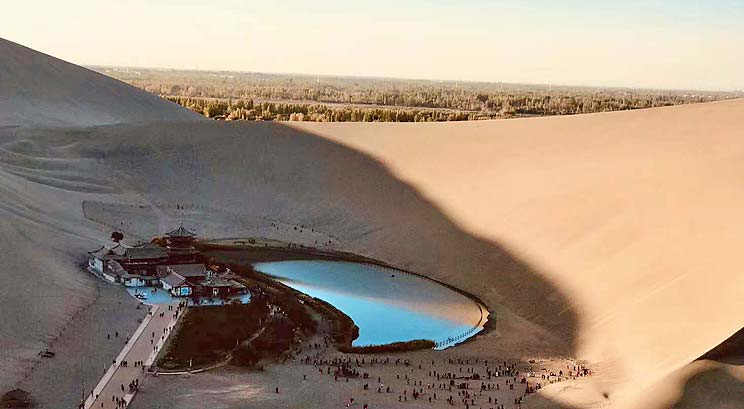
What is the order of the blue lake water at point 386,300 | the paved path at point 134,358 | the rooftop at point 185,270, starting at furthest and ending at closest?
the rooftop at point 185,270
the blue lake water at point 386,300
the paved path at point 134,358

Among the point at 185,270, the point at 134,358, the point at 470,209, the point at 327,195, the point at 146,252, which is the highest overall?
the point at 470,209

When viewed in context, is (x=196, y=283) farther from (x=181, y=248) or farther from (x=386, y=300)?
(x=386, y=300)

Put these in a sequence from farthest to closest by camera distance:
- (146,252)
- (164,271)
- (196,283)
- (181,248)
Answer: (181,248), (146,252), (164,271), (196,283)

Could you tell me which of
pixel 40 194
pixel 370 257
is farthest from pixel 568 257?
pixel 40 194

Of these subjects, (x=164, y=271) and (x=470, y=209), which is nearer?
(x=164, y=271)

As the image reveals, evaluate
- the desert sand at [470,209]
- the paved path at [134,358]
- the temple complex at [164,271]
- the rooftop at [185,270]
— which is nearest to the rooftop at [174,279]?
the temple complex at [164,271]

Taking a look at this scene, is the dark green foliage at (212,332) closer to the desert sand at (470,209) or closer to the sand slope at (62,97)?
the desert sand at (470,209)

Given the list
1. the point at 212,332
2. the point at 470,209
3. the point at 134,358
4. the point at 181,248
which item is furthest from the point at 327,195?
the point at 134,358

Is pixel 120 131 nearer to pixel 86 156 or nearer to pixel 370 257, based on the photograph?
pixel 86 156
